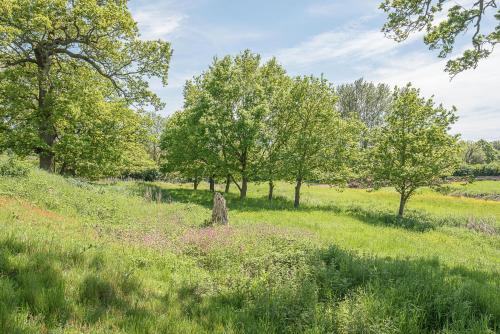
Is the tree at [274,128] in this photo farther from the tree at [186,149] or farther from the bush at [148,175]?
the bush at [148,175]

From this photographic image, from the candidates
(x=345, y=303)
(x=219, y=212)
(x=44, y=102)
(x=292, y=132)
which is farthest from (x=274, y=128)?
(x=345, y=303)

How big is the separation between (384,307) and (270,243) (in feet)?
16.6

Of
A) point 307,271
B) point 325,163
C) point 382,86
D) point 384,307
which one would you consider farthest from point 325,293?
point 382,86

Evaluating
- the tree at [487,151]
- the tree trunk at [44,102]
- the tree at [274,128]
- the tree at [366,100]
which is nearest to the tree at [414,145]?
the tree at [274,128]

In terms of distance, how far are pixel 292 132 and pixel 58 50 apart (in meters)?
19.4

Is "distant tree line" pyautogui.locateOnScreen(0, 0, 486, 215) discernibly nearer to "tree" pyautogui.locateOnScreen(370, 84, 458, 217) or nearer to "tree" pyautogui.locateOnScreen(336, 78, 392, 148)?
"tree" pyautogui.locateOnScreen(370, 84, 458, 217)

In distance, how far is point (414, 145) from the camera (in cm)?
2556

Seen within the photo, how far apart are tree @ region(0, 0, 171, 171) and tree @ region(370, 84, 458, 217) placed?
18946 mm

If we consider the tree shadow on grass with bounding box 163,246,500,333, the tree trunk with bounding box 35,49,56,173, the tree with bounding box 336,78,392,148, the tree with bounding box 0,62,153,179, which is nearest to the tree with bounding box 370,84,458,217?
the tree shadow on grass with bounding box 163,246,500,333

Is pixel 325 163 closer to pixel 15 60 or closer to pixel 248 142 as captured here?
pixel 248 142

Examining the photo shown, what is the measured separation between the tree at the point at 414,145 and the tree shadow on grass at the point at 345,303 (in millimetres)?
19057

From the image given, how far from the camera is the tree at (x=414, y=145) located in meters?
25.0

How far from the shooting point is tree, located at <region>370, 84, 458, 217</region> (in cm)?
2503

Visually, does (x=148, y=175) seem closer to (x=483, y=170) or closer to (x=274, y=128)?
(x=274, y=128)
